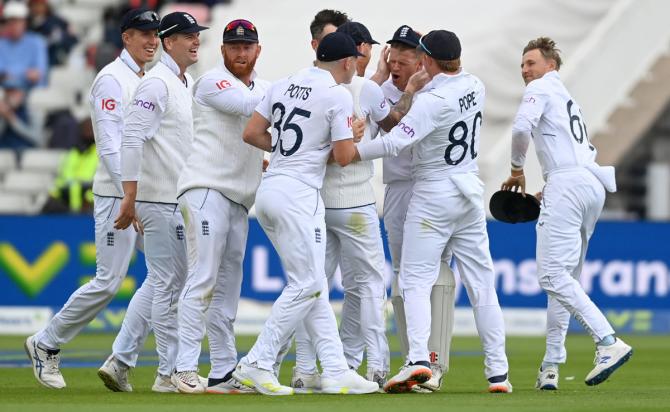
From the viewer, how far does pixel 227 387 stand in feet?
35.6

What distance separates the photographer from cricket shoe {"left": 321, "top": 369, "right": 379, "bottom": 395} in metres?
10.5

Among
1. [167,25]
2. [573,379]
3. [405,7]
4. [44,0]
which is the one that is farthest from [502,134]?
[167,25]

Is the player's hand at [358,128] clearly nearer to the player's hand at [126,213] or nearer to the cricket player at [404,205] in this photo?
the cricket player at [404,205]

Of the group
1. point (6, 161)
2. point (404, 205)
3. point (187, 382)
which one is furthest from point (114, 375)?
point (6, 161)

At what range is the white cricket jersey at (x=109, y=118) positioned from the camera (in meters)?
11.3

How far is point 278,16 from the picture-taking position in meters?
26.1

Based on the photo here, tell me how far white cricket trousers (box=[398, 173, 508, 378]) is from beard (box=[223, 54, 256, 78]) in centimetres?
137

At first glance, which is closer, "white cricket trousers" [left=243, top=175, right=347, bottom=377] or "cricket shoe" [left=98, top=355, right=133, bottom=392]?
"white cricket trousers" [left=243, top=175, right=347, bottom=377]

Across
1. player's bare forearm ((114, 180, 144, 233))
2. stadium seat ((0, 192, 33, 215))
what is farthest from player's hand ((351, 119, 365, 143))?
stadium seat ((0, 192, 33, 215))

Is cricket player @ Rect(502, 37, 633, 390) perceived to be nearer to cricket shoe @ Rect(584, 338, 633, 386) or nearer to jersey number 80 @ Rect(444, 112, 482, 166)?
cricket shoe @ Rect(584, 338, 633, 386)

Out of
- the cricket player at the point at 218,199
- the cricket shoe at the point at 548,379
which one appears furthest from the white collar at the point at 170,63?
the cricket shoe at the point at 548,379

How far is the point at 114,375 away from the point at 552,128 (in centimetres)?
353

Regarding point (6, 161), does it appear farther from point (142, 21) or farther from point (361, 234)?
point (361, 234)

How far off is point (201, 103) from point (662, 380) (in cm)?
419
